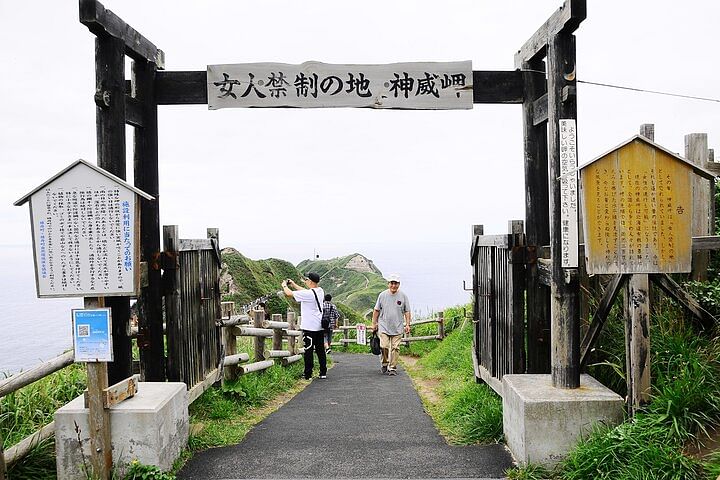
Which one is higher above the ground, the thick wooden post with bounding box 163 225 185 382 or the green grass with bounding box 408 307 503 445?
the thick wooden post with bounding box 163 225 185 382

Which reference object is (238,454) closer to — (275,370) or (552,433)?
(552,433)

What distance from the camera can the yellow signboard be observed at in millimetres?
4988

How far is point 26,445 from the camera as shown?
5.18 metres

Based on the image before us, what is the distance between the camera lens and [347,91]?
6.66 meters

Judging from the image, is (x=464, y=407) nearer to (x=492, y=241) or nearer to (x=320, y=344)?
(x=492, y=241)

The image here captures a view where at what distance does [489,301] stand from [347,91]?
296cm

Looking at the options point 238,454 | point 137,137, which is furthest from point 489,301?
point 137,137

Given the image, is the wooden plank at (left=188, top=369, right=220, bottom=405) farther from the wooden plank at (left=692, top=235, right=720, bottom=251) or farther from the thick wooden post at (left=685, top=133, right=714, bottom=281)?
the thick wooden post at (left=685, top=133, right=714, bottom=281)

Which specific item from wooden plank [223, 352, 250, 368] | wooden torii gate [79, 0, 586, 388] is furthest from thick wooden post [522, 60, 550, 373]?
wooden plank [223, 352, 250, 368]

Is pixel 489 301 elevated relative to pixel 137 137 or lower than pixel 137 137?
lower

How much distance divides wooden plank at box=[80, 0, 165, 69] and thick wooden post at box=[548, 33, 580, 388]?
386 centimetres

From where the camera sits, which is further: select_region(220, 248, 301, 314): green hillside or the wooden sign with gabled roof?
select_region(220, 248, 301, 314): green hillside

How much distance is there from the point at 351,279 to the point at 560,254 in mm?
28162

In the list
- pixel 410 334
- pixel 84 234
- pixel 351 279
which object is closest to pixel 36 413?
pixel 84 234
